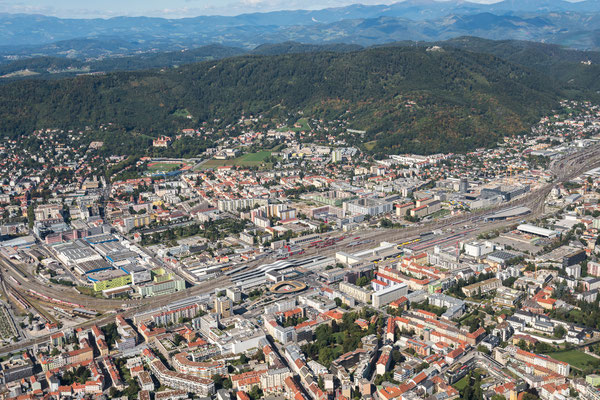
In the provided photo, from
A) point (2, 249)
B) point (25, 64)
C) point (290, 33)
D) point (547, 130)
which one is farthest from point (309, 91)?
point (290, 33)

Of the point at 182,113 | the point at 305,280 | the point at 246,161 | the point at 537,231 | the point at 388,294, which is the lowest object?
the point at 246,161

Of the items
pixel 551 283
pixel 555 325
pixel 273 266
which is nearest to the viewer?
pixel 555 325

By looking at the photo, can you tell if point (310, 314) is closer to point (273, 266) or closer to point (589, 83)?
point (273, 266)

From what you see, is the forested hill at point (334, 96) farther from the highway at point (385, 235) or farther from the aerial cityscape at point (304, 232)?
the highway at point (385, 235)

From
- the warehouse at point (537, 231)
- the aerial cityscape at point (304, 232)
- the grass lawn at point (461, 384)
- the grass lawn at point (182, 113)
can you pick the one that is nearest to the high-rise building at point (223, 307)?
the aerial cityscape at point (304, 232)

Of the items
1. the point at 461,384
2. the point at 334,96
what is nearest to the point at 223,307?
the point at 461,384

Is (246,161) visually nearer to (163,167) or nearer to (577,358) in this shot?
(163,167)
